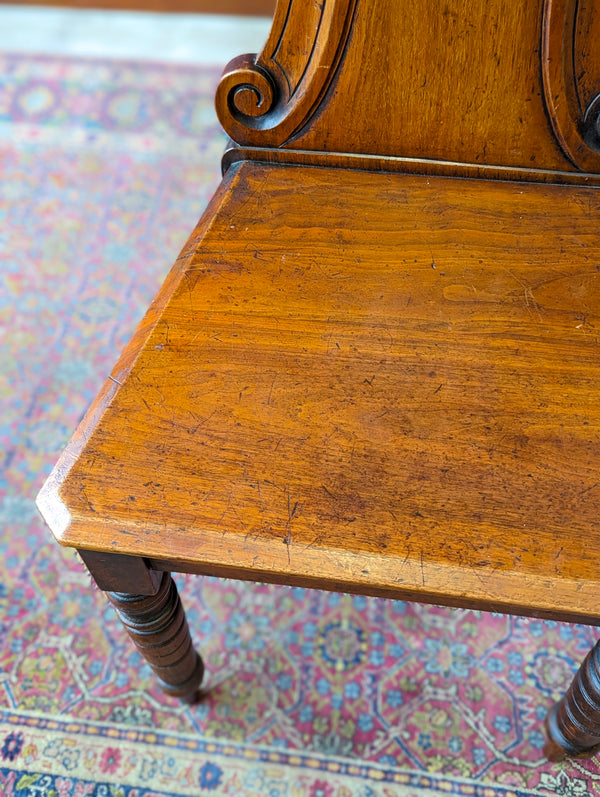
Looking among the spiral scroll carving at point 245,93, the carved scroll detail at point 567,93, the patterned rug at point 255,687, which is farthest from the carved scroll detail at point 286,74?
the patterned rug at point 255,687

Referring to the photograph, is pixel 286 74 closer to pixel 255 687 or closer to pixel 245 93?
pixel 245 93

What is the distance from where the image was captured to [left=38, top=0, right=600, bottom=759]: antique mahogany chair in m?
0.67

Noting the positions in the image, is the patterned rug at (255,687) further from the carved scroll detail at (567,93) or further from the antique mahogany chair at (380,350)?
the carved scroll detail at (567,93)

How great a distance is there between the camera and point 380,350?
79 centimetres

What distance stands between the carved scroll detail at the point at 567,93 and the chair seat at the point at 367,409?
0.06 m

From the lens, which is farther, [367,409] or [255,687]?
[255,687]

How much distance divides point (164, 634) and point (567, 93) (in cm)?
89

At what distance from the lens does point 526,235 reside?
0.90 meters

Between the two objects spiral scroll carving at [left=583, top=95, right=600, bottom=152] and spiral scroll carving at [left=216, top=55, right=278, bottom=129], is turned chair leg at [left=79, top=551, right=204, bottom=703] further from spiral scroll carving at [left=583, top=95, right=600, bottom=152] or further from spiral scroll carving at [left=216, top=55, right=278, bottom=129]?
spiral scroll carving at [left=583, top=95, right=600, bottom=152]

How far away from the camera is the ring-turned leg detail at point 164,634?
2.74 ft

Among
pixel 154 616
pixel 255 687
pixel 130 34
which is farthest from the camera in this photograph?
pixel 130 34

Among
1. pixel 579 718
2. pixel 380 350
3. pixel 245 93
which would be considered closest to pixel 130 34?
pixel 245 93

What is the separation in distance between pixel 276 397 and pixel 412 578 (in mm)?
243

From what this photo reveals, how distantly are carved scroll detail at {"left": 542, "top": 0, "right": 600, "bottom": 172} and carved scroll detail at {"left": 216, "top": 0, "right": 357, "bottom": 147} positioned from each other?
26 cm
